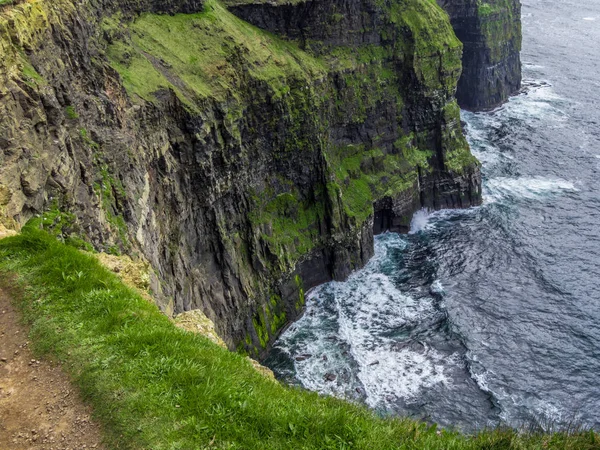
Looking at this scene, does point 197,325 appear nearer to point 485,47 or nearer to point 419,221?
point 419,221

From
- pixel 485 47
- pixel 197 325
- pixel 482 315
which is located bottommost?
pixel 482 315

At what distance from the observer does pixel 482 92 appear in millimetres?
105188

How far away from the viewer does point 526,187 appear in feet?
245

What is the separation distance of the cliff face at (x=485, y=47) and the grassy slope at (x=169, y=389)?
103017 mm

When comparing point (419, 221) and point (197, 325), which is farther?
point (419, 221)

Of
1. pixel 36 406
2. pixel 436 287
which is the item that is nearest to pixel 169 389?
pixel 36 406

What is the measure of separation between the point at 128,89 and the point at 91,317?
27.5 meters

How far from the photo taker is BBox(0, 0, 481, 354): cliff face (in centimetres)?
2419

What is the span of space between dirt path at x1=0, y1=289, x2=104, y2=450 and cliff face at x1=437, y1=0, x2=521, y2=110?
10539 cm

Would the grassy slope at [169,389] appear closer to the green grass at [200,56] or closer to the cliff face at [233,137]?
the cliff face at [233,137]

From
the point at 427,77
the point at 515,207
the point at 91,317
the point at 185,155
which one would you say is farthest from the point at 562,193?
the point at 91,317

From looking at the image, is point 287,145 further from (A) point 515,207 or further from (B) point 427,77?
(A) point 515,207

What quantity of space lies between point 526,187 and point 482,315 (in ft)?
105

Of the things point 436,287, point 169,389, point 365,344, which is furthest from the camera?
point 436,287
